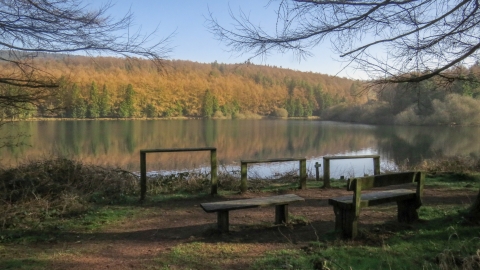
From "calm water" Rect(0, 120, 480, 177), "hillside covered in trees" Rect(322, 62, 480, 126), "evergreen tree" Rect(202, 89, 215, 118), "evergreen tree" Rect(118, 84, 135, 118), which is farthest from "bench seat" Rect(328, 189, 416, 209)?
"evergreen tree" Rect(202, 89, 215, 118)

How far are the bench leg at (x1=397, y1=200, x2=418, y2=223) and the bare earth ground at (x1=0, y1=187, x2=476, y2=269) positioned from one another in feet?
0.43

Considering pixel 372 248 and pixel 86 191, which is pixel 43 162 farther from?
pixel 372 248

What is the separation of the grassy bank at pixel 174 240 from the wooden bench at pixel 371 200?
16 centimetres

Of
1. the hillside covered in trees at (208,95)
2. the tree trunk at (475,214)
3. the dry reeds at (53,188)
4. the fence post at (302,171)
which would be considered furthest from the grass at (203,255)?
the hillside covered in trees at (208,95)

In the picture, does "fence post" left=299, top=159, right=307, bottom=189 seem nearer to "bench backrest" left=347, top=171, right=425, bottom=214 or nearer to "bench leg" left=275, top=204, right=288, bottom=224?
"bench leg" left=275, top=204, right=288, bottom=224

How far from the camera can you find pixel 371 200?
4531 millimetres

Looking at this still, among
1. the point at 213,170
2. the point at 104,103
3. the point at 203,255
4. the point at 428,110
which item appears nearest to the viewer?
the point at 203,255

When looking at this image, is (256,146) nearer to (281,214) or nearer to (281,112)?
(281,214)

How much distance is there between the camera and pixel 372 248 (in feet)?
13.1

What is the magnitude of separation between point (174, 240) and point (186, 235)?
0.81ft

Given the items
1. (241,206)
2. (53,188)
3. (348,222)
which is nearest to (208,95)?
(53,188)

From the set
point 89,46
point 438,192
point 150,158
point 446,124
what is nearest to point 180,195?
point 89,46

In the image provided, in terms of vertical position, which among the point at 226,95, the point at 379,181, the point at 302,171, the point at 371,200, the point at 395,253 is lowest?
the point at 395,253

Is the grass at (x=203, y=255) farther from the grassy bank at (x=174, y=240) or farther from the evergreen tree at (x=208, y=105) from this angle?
the evergreen tree at (x=208, y=105)
